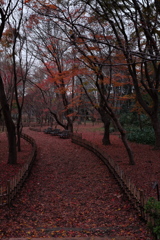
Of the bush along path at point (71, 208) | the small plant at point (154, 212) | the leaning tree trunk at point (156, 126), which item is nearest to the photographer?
the small plant at point (154, 212)

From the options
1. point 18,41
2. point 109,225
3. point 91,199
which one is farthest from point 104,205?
point 18,41

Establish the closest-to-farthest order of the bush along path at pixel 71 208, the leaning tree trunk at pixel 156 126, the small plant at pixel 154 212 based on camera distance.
Result: the small plant at pixel 154 212 < the bush along path at pixel 71 208 < the leaning tree trunk at pixel 156 126

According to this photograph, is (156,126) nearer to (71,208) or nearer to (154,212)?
(71,208)

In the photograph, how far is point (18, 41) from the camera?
14.0 meters

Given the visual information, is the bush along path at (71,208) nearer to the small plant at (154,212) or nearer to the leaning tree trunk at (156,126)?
the small plant at (154,212)

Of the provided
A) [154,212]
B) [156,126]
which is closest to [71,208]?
[154,212]

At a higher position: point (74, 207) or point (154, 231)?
point (154, 231)

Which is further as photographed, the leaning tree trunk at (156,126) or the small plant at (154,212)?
the leaning tree trunk at (156,126)

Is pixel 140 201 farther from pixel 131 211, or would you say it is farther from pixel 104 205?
pixel 104 205

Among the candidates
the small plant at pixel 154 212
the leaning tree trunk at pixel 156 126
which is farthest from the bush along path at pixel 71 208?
the leaning tree trunk at pixel 156 126

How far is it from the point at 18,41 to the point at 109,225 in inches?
472

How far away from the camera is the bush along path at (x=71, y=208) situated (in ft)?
16.3

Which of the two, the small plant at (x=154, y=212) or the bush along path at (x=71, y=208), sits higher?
the small plant at (x=154, y=212)

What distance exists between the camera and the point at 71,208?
6.83m
